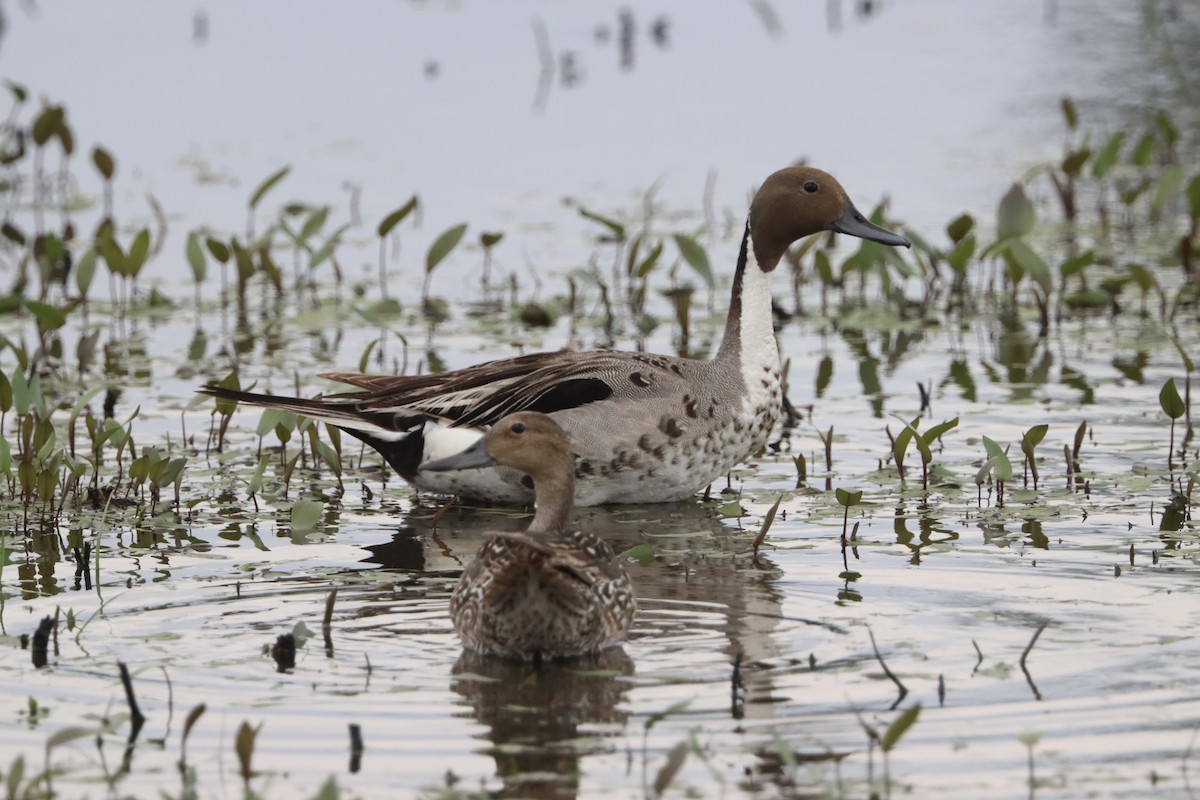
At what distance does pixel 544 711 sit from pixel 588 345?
553 cm

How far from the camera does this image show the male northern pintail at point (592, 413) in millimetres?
7930

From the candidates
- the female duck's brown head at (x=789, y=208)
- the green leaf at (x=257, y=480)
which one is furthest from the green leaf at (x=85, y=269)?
the female duck's brown head at (x=789, y=208)

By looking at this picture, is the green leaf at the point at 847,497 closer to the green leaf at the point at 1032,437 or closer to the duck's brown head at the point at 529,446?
the green leaf at the point at 1032,437

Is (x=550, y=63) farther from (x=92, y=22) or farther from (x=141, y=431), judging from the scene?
(x=141, y=431)

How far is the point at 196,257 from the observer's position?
11094mm

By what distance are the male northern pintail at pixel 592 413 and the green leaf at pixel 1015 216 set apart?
117 inches

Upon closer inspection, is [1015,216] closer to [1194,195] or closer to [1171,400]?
[1194,195]

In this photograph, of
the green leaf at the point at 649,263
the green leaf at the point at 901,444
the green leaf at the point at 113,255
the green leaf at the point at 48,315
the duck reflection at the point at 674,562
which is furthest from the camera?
the green leaf at the point at 649,263

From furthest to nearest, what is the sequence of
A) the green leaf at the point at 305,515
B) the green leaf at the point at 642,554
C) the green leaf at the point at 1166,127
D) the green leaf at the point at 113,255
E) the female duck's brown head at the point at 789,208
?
the green leaf at the point at 1166,127, the green leaf at the point at 113,255, the female duck's brown head at the point at 789,208, the green leaf at the point at 305,515, the green leaf at the point at 642,554

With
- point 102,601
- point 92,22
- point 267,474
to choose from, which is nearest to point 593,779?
point 102,601

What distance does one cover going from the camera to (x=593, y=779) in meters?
4.97

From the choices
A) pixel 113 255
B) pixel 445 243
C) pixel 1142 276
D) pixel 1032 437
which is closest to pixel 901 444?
pixel 1032 437

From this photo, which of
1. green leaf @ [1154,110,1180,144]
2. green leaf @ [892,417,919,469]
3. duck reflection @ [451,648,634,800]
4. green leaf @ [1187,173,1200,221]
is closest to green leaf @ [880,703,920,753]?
duck reflection @ [451,648,634,800]

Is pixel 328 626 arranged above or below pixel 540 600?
below
